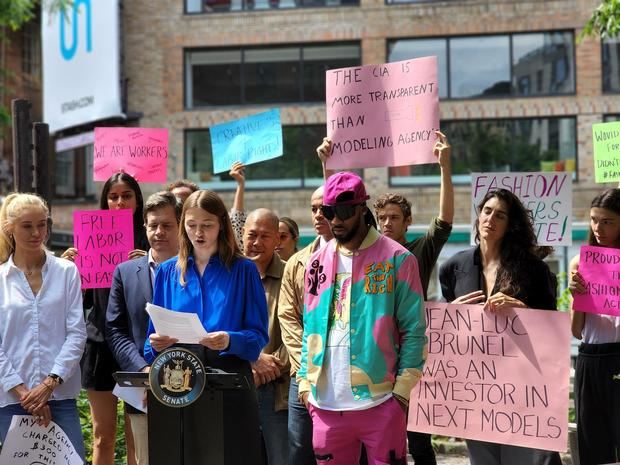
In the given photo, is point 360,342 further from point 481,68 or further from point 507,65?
point 507,65

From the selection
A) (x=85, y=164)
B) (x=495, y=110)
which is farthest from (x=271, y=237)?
(x=85, y=164)

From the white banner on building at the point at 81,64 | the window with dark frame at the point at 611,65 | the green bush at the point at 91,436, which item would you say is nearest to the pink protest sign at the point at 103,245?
the green bush at the point at 91,436

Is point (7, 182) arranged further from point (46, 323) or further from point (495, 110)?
point (46, 323)

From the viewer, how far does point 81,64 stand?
1041 inches

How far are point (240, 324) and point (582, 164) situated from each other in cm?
2078

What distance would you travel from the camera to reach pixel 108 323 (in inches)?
217

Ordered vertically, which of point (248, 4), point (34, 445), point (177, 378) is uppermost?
point (248, 4)

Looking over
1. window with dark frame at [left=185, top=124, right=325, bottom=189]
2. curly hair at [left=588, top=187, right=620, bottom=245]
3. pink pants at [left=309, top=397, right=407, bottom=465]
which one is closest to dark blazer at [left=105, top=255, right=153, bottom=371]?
pink pants at [left=309, top=397, right=407, bottom=465]

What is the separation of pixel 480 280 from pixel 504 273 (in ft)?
0.72

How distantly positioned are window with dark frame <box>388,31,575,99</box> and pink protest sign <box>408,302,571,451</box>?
19612 mm

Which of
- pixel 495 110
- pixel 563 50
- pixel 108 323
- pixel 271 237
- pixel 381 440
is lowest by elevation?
pixel 381 440

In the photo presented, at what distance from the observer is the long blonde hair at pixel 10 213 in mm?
5371

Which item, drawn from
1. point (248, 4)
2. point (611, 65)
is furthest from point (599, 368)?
point (248, 4)

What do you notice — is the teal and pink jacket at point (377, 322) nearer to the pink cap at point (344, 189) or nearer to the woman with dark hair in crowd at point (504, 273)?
the pink cap at point (344, 189)
